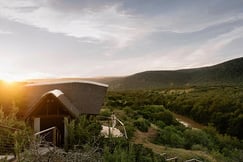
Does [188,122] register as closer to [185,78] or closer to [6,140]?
[6,140]

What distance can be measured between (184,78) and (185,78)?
277mm

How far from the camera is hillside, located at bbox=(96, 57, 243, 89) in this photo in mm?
101000

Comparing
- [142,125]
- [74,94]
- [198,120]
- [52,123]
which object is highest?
[74,94]

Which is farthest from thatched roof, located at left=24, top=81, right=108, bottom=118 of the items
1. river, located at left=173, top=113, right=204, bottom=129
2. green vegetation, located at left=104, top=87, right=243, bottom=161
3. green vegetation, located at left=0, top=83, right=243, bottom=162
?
river, located at left=173, top=113, right=204, bottom=129

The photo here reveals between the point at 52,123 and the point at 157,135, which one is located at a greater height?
the point at 52,123

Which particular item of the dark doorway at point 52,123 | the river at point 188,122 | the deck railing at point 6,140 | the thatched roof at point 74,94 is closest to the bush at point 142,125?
the thatched roof at point 74,94

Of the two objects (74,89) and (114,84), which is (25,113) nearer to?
(74,89)

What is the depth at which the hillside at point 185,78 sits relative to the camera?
331 feet

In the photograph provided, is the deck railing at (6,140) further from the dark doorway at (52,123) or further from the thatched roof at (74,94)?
the thatched roof at (74,94)

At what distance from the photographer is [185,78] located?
380ft

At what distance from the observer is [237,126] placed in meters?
39.8

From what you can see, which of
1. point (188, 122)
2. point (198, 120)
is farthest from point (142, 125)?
point (198, 120)

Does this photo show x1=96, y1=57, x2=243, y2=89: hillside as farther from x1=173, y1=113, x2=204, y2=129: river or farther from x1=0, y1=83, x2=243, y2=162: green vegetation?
x1=173, y1=113, x2=204, y2=129: river

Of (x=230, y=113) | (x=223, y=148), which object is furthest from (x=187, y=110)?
(x=223, y=148)
